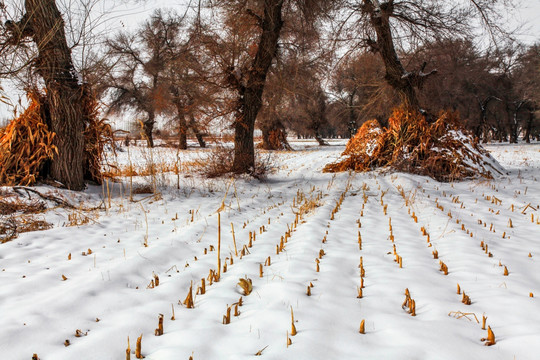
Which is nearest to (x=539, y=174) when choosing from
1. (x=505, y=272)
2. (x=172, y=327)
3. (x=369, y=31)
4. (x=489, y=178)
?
(x=489, y=178)

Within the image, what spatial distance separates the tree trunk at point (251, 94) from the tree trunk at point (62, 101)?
12.3ft

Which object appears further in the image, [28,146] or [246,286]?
[28,146]

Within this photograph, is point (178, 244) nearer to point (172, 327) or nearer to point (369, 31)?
point (172, 327)

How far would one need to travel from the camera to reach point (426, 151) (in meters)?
8.32

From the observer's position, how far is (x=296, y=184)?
7910 millimetres

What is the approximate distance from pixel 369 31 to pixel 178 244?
9.10 meters

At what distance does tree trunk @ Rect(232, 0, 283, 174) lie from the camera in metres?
8.08

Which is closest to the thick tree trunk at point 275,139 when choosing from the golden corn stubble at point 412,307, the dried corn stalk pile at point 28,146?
the dried corn stalk pile at point 28,146

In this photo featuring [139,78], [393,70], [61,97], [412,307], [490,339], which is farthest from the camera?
[139,78]

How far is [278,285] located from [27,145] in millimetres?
5672

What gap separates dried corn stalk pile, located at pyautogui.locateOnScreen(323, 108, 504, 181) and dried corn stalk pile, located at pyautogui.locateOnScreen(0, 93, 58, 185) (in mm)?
7519

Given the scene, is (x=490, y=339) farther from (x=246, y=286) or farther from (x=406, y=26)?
(x=406, y=26)

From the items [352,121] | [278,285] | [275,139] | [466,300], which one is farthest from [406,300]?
[352,121]

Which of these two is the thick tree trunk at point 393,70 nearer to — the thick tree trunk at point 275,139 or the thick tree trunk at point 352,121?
the thick tree trunk at point 275,139
